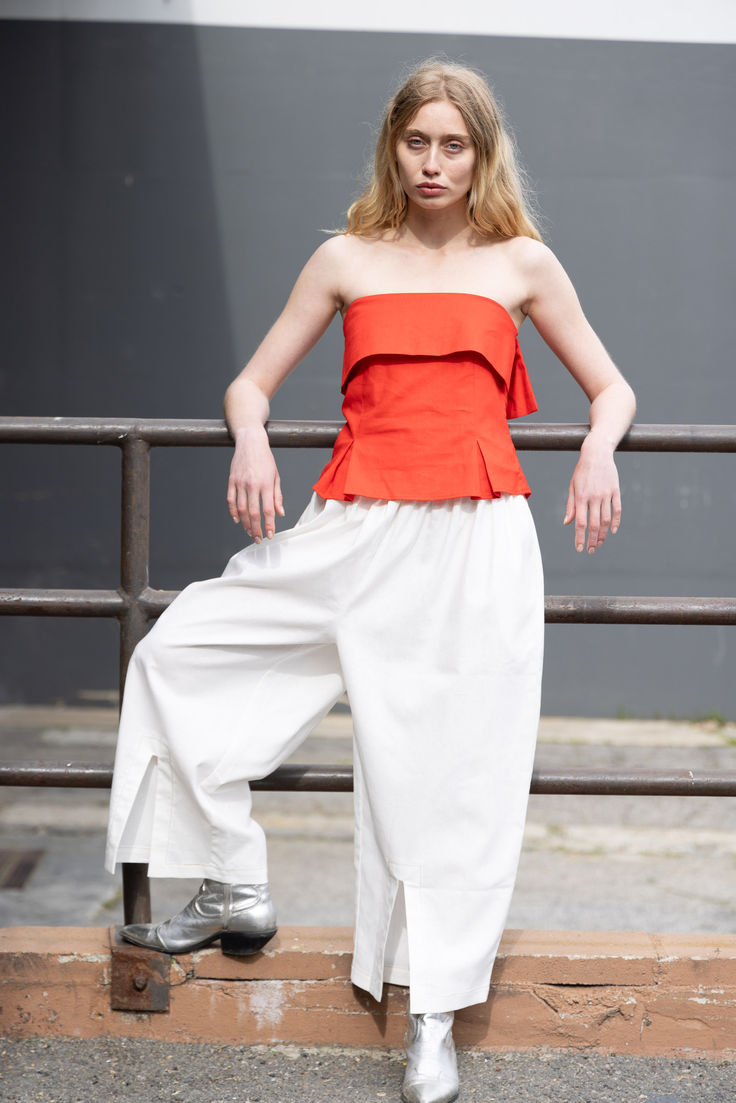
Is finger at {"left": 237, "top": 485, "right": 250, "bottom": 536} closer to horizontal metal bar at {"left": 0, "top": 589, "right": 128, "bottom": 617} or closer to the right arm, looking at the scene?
the right arm

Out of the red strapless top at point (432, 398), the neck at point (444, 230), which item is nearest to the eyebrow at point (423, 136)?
the neck at point (444, 230)

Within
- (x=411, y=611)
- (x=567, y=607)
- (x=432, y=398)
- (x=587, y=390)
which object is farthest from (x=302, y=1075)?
(x=587, y=390)

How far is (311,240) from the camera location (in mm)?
6219

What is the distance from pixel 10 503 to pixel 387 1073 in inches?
195

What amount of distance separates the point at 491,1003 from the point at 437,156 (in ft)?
4.72

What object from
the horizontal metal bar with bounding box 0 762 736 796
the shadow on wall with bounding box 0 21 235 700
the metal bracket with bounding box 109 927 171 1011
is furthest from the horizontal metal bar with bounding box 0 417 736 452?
the shadow on wall with bounding box 0 21 235 700

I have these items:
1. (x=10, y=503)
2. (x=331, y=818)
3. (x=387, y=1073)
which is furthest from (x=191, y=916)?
(x=10, y=503)

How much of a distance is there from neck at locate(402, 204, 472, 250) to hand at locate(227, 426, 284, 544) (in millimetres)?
433

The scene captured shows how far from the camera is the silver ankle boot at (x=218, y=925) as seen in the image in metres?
2.05

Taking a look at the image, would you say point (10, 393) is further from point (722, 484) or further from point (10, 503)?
point (722, 484)

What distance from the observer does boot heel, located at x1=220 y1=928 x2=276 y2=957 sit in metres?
2.08

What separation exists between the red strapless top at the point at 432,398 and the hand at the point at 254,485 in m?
0.11

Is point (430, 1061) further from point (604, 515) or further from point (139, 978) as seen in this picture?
point (604, 515)

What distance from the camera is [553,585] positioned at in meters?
6.26
